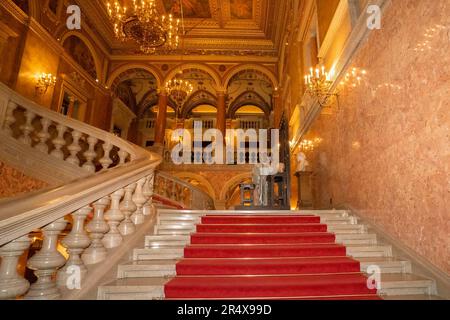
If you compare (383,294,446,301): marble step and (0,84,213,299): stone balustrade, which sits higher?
(0,84,213,299): stone balustrade

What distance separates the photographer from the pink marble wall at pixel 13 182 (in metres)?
3.87

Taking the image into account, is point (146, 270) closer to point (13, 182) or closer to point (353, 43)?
point (13, 182)

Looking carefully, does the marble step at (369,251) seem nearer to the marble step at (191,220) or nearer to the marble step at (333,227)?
the marble step at (333,227)

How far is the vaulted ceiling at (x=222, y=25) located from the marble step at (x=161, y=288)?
1134cm

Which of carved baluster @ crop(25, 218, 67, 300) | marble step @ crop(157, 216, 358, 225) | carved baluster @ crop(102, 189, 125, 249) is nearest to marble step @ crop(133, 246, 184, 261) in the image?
carved baluster @ crop(102, 189, 125, 249)

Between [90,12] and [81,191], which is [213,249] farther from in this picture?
[90,12]

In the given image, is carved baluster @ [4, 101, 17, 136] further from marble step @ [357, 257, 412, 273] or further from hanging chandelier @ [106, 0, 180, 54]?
marble step @ [357, 257, 412, 273]

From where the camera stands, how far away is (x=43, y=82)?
28.1 ft

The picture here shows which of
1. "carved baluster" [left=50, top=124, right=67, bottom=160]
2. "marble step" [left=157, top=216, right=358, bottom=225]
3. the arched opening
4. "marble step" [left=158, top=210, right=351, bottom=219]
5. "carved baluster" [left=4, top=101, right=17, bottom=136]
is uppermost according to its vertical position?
the arched opening

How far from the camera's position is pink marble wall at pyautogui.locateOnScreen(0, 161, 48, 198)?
387cm

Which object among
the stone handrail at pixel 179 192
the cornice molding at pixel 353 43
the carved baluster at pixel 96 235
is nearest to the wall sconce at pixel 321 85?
the cornice molding at pixel 353 43

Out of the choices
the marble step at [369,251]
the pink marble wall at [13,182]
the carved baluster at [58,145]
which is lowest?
the marble step at [369,251]

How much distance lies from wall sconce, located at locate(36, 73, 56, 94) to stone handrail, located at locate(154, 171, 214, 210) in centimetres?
530
